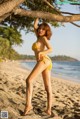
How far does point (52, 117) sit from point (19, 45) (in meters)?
6.80

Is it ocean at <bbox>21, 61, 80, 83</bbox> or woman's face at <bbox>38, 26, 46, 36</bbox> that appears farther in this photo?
ocean at <bbox>21, 61, 80, 83</bbox>

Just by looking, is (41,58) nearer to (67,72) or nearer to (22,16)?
(22,16)

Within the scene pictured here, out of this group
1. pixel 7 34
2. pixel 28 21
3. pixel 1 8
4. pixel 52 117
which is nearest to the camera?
pixel 1 8

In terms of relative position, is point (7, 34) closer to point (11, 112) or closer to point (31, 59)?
point (11, 112)

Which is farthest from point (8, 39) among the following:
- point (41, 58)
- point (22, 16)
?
point (41, 58)

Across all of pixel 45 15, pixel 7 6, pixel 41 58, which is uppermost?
pixel 7 6

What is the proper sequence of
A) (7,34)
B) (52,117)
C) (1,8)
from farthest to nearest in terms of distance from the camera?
1. (7,34)
2. (52,117)
3. (1,8)

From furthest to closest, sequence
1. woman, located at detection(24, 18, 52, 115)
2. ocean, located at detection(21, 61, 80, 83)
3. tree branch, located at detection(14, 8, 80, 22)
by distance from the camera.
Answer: ocean, located at detection(21, 61, 80, 83), tree branch, located at detection(14, 8, 80, 22), woman, located at detection(24, 18, 52, 115)

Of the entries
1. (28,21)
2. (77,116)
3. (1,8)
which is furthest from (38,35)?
(28,21)

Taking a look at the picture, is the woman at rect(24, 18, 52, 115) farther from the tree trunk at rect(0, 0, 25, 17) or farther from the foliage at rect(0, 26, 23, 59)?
the foliage at rect(0, 26, 23, 59)

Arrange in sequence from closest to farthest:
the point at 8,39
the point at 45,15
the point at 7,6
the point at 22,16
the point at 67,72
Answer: the point at 7,6
the point at 45,15
the point at 22,16
the point at 8,39
the point at 67,72

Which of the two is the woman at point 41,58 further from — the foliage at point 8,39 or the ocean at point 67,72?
the ocean at point 67,72

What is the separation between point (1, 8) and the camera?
5.49m

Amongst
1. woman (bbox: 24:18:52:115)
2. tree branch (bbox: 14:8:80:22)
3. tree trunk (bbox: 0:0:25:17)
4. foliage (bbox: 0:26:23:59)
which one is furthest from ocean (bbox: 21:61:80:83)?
tree trunk (bbox: 0:0:25:17)
